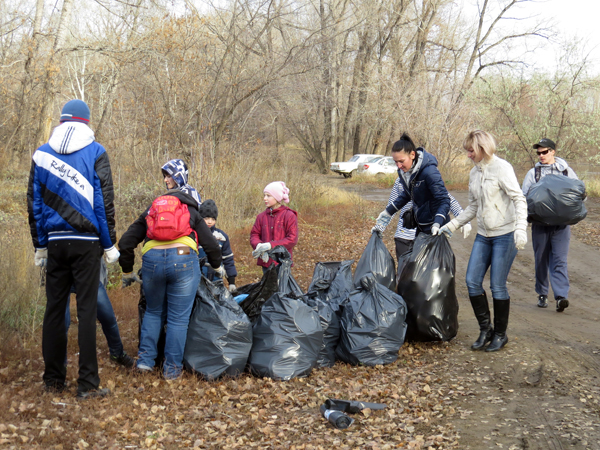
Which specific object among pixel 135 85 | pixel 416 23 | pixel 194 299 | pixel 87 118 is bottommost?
pixel 194 299

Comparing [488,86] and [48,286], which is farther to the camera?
[488,86]

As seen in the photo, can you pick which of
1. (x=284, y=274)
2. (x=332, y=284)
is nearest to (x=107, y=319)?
(x=284, y=274)

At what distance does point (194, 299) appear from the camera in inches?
156

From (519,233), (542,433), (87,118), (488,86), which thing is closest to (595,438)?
(542,433)

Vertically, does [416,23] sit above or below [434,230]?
above

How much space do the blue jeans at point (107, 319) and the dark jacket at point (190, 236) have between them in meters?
0.23

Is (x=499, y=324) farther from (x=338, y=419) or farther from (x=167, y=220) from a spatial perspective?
(x=167, y=220)

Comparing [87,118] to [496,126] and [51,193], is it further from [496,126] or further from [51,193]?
[496,126]

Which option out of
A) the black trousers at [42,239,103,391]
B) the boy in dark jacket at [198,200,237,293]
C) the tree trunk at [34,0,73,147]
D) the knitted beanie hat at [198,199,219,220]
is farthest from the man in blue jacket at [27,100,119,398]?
the tree trunk at [34,0,73,147]

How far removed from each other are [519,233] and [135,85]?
9.72 meters

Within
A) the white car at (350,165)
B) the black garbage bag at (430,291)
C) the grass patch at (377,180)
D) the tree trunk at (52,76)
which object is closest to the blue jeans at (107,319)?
the black garbage bag at (430,291)

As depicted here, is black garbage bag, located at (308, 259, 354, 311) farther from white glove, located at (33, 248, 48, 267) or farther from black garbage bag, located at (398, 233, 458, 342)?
white glove, located at (33, 248, 48, 267)

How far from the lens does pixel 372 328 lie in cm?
432

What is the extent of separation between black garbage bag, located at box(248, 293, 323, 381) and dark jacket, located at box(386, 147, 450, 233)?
1407 mm
